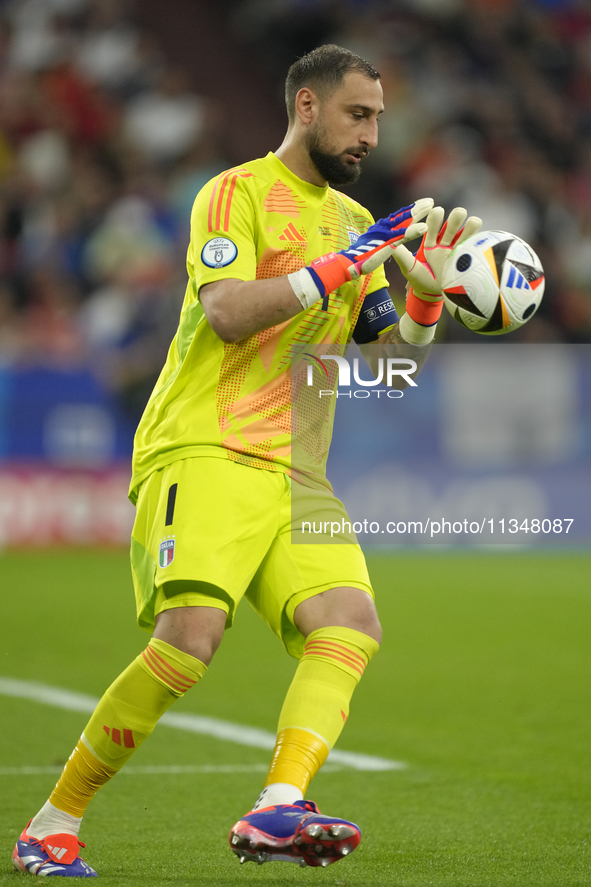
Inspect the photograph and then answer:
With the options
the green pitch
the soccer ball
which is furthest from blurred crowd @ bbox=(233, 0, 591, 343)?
the soccer ball

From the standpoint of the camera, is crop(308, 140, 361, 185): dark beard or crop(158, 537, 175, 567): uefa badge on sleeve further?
crop(308, 140, 361, 185): dark beard

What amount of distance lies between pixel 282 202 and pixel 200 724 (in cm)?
288

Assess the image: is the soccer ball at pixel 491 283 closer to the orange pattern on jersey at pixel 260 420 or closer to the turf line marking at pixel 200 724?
the orange pattern on jersey at pixel 260 420

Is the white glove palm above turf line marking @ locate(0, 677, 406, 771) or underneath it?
above

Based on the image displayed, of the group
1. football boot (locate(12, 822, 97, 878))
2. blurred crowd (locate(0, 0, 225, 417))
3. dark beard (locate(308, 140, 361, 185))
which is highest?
blurred crowd (locate(0, 0, 225, 417))

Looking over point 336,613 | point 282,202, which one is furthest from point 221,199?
point 336,613

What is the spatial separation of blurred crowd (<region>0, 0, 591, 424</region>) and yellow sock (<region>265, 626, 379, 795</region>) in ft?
28.9

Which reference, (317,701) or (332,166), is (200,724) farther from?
(332,166)

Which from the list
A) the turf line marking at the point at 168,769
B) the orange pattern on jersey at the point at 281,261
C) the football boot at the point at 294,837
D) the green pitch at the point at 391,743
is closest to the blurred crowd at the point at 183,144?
the green pitch at the point at 391,743

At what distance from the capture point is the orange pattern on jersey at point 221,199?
144 inches

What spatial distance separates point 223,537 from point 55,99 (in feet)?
42.7

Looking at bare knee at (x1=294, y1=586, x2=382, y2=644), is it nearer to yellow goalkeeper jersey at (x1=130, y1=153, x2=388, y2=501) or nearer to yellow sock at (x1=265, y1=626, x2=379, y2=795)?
yellow sock at (x1=265, y1=626, x2=379, y2=795)

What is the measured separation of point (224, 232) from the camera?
12.0ft

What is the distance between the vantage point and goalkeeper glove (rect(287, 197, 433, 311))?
3.55 metres
